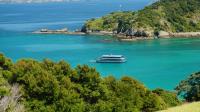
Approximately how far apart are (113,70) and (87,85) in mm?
44931

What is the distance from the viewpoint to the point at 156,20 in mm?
119125

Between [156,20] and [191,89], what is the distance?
3311 inches

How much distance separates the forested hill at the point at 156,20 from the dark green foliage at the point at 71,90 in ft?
271

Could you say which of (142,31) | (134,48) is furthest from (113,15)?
(134,48)

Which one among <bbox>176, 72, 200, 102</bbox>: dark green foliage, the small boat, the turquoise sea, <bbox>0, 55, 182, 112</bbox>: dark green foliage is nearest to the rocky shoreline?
the turquoise sea

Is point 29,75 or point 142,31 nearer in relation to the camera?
point 29,75

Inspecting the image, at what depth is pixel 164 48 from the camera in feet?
309

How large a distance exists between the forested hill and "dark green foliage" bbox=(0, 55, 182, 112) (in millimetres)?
82595

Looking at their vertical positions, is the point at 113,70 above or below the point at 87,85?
below

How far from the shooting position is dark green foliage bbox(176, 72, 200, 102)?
34787mm

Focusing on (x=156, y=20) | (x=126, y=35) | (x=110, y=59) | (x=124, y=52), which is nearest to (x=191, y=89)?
(x=110, y=59)

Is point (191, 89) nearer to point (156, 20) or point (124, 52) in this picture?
point (124, 52)

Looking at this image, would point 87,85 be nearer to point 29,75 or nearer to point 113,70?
point 29,75

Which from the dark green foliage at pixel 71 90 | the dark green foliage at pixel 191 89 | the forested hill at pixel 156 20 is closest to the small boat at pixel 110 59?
the forested hill at pixel 156 20
